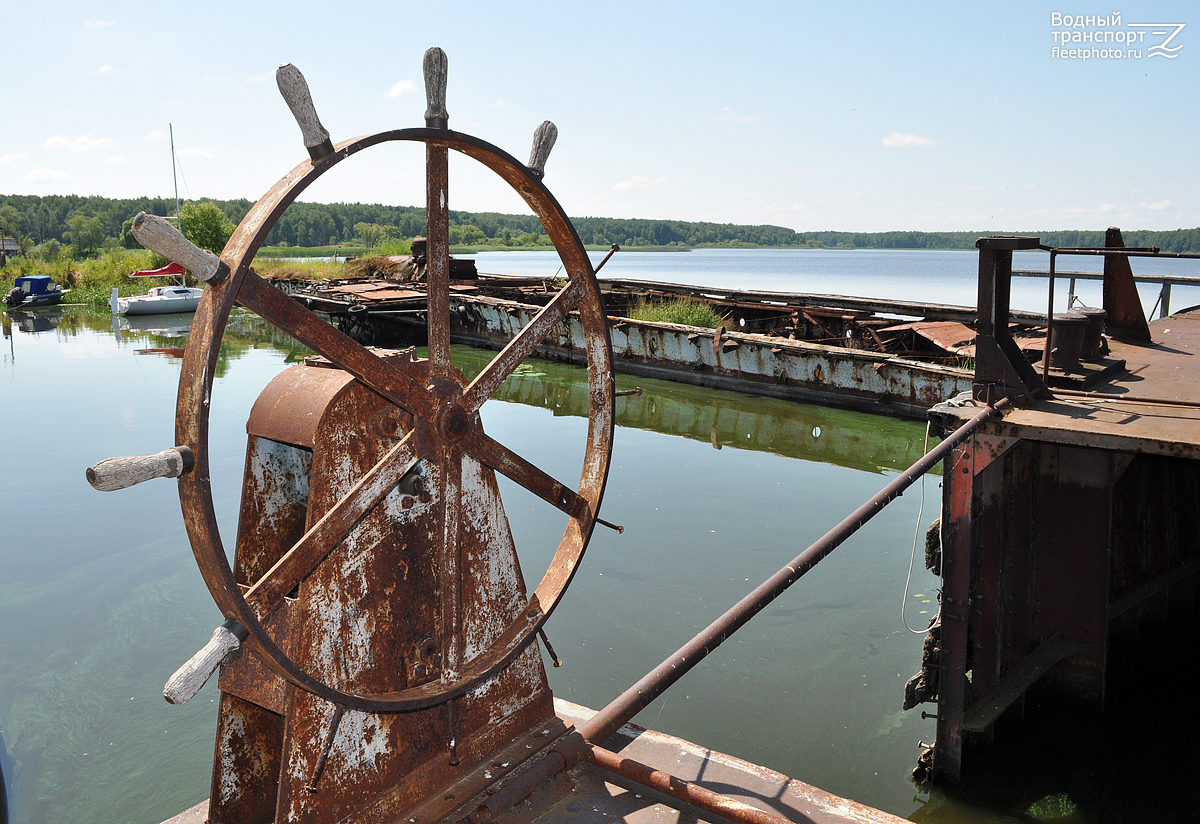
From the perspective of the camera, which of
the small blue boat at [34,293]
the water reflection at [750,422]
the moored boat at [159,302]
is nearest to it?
the water reflection at [750,422]

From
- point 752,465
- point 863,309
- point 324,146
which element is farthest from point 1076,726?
point 863,309

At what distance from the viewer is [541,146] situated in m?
2.31

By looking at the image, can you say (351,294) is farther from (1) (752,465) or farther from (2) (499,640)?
(2) (499,640)

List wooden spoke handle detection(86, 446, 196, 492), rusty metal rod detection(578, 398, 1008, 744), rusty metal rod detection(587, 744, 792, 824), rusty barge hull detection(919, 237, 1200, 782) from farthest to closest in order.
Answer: rusty barge hull detection(919, 237, 1200, 782), rusty metal rod detection(578, 398, 1008, 744), rusty metal rod detection(587, 744, 792, 824), wooden spoke handle detection(86, 446, 196, 492)

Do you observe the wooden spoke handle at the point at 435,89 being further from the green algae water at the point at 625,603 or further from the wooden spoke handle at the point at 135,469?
the green algae water at the point at 625,603

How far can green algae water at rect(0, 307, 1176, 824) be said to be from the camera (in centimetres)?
402

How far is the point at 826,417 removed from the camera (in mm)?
10930

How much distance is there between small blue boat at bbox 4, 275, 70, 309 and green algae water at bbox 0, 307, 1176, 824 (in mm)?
26480

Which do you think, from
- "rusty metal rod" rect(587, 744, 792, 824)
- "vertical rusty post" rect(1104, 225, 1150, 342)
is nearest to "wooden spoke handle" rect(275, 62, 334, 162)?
"rusty metal rod" rect(587, 744, 792, 824)

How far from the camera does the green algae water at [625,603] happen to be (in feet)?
13.2

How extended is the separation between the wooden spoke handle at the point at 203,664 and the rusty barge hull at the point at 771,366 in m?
8.29

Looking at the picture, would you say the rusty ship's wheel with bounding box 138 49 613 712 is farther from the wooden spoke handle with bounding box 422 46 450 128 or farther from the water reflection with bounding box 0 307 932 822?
the water reflection with bounding box 0 307 932 822

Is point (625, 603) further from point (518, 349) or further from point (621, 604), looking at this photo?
point (518, 349)

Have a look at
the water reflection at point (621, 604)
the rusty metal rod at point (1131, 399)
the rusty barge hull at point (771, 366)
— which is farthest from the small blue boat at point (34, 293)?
the rusty metal rod at point (1131, 399)
